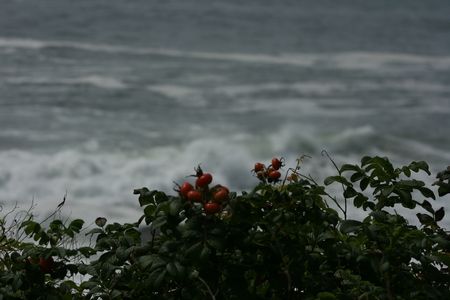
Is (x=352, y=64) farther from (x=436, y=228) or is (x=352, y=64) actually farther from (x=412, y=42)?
(x=436, y=228)

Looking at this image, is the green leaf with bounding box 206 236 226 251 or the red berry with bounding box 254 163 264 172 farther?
the red berry with bounding box 254 163 264 172

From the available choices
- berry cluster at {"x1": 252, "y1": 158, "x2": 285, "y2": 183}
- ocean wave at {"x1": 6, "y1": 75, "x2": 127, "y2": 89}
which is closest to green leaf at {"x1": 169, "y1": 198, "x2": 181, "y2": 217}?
berry cluster at {"x1": 252, "y1": 158, "x2": 285, "y2": 183}

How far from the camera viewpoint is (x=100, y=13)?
1575cm

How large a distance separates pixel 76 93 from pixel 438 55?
7.60 meters

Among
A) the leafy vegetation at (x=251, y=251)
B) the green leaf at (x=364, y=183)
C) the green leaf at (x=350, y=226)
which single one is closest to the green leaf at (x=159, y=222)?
the leafy vegetation at (x=251, y=251)

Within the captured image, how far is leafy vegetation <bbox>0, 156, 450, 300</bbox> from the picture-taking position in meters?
1.54

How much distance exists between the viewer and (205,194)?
5.05 feet

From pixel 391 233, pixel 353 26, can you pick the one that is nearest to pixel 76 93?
pixel 391 233

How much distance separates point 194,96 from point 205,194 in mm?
8000

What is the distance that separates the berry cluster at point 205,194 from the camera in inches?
58.9

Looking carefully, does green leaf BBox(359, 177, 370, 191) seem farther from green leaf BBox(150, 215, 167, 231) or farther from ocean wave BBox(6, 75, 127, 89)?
ocean wave BBox(6, 75, 127, 89)

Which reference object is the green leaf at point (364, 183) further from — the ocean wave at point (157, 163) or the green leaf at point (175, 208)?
the ocean wave at point (157, 163)

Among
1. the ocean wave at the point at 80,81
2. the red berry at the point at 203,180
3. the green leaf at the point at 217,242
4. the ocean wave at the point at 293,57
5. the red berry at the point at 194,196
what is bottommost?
the green leaf at the point at 217,242

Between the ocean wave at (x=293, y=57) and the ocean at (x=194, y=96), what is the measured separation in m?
0.04
